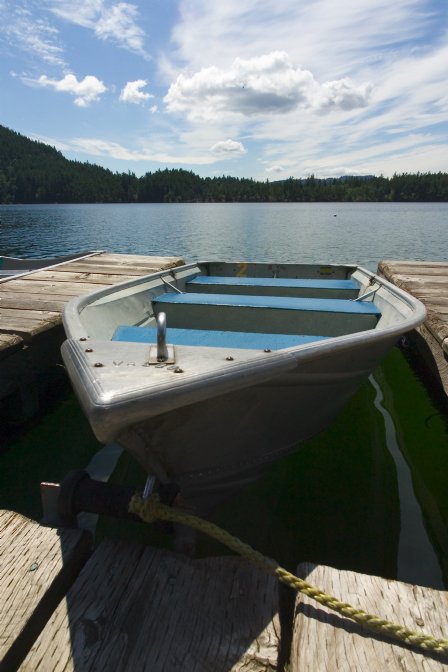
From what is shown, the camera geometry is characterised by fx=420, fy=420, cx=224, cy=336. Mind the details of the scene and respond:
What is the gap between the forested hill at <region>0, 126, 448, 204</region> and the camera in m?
140

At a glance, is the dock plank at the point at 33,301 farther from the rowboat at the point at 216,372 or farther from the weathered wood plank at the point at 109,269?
the weathered wood plank at the point at 109,269

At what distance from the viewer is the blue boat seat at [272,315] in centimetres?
476

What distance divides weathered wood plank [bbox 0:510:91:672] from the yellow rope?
1.65 feet

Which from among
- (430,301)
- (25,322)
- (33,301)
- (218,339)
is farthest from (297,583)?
(33,301)

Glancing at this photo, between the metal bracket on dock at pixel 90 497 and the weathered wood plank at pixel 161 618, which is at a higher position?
the metal bracket on dock at pixel 90 497

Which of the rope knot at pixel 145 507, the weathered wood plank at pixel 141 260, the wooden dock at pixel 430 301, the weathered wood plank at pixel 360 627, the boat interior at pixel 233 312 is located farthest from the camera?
the weathered wood plank at pixel 141 260

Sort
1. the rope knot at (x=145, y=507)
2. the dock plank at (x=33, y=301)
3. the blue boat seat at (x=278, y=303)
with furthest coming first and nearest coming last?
1. the dock plank at (x=33, y=301)
2. the blue boat seat at (x=278, y=303)
3. the rope knot at (x=145, y=507)

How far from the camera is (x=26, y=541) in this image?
8.47 feet

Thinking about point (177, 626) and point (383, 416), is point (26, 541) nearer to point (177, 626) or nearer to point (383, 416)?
point (177, 626)

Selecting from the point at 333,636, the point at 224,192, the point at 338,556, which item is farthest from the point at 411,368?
the point at 224,192

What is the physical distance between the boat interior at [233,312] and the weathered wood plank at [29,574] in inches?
64.0

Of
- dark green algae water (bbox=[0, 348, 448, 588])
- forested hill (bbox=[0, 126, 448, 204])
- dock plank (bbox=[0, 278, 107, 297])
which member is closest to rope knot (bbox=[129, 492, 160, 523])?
dark green algae water (bbox=[0, 348, 448, 588])

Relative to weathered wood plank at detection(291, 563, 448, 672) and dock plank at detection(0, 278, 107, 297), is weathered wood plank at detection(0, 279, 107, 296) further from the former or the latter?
weathered wood plank at detection(291, 563, 448, 672)

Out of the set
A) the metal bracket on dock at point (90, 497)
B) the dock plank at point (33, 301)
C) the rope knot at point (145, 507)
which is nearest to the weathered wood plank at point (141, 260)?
the dock plank at point (33, 301)
